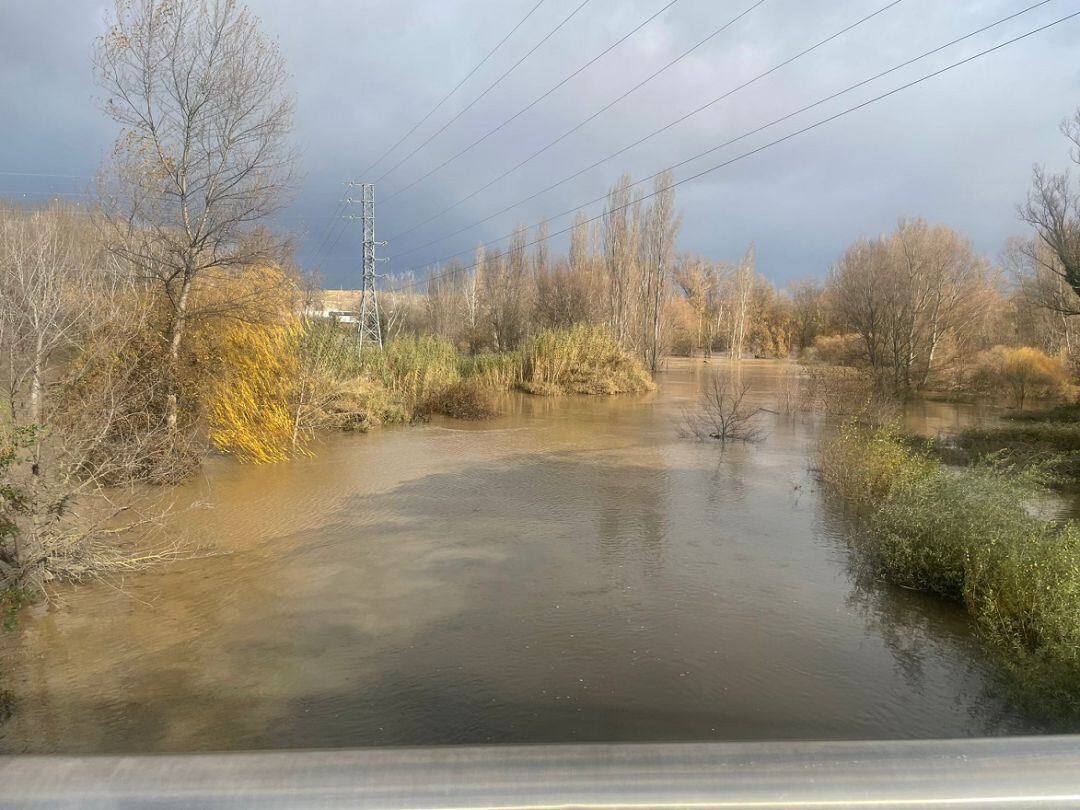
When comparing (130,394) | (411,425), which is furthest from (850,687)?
(411,425)

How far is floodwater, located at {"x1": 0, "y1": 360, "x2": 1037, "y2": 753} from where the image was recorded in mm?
4883

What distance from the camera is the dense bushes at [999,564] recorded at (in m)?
4.80

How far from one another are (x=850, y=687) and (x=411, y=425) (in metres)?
15.8

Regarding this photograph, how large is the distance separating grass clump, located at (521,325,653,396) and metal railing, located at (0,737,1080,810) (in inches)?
1068

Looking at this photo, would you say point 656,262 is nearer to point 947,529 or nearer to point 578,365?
point 578,365

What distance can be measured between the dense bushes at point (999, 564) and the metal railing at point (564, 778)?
14.1 feet

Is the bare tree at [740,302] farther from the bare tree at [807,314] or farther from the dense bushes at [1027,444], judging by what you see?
the dense bushes at [1027,444]

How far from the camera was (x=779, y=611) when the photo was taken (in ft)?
22.5

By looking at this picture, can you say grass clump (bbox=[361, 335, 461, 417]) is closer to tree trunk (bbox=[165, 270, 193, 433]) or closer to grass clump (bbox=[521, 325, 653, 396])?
grass clump (bbox=[521, 325, 653, 396])

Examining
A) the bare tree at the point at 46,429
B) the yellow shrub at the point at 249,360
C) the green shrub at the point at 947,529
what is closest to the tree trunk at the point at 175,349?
the yellow shrub at the point at 249,360

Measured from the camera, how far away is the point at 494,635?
627 cm

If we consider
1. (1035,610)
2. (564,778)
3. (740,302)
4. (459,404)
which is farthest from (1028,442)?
(740,302)

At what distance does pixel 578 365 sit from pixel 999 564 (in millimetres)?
23532

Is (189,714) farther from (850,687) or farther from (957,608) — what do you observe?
(957,608)
